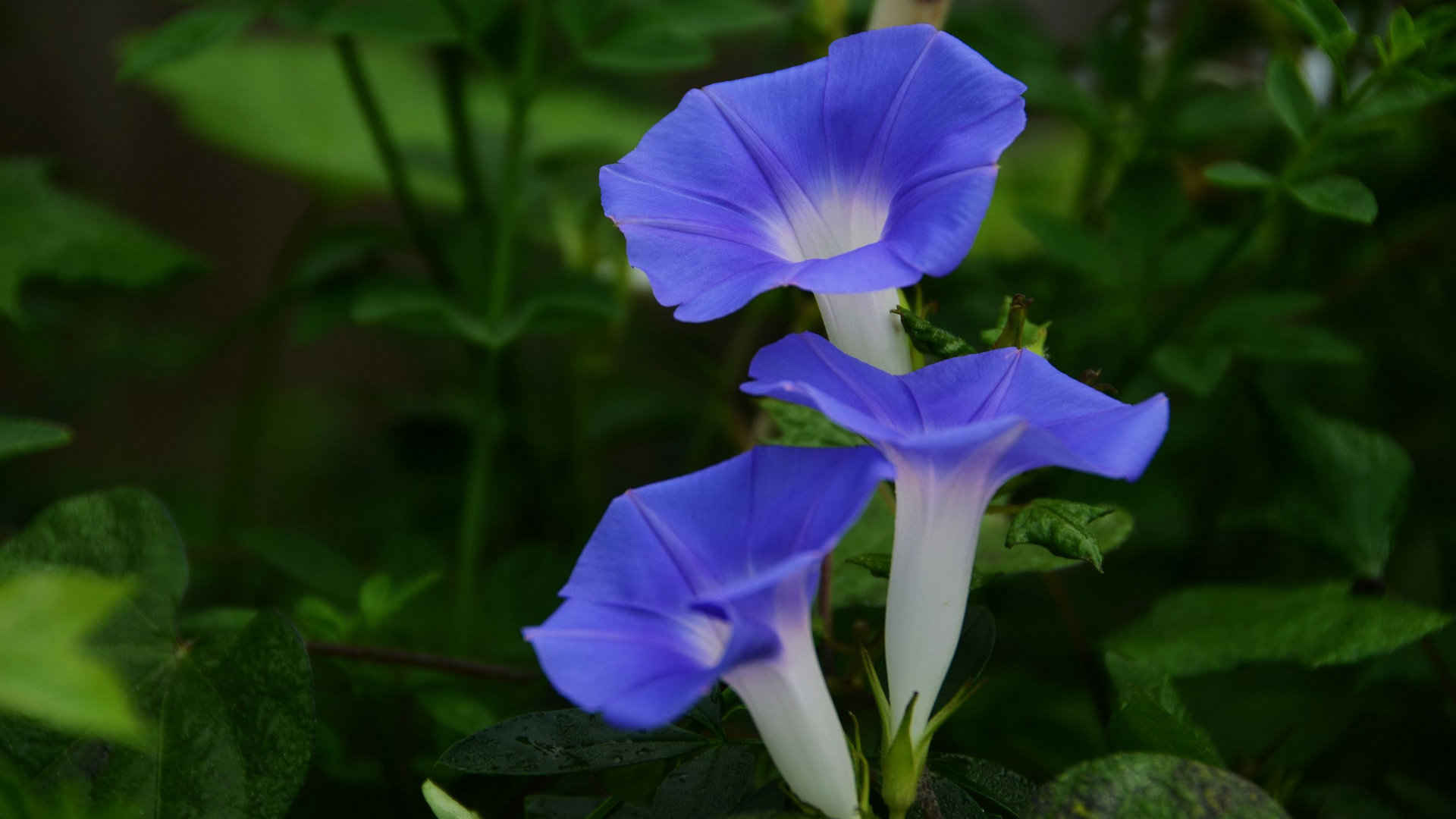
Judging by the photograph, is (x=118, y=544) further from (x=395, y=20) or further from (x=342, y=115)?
(x=342, y=115)

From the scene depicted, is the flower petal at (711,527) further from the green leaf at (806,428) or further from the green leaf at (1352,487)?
the green leaf at (1352,487)

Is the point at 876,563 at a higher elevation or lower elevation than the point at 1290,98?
lower

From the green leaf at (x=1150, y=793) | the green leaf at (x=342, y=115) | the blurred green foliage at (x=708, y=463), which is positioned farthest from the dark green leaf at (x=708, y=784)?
the green leaf at (x=342, y=115)

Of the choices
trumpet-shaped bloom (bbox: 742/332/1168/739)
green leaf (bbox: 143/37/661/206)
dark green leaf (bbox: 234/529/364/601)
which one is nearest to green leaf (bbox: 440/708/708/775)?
trumpet-shaped bloom (bbox: 742/332/1168/739)

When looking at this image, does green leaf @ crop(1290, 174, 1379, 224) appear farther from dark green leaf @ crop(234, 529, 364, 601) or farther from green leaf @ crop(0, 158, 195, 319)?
green leaf @ crop(0, 158, 195, 319)

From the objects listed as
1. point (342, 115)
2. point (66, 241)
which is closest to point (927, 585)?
point (66, 241)

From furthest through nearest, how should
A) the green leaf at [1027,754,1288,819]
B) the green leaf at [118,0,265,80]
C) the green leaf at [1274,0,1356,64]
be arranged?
the green leaf at [118,0,265,80], the green leaf at [1274,0,1356,64], the green leaf at [1027,754,1288,819]
